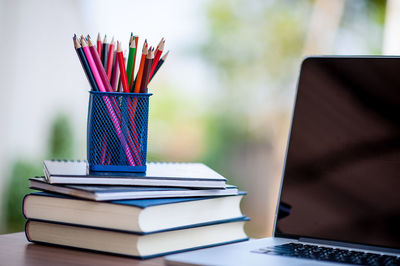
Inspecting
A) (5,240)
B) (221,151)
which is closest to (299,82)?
(5,240)

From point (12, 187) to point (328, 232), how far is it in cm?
465

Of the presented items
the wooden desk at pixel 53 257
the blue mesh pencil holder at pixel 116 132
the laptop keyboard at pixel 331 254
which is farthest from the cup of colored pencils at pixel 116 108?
the laptop keyboard at pixel 331 254

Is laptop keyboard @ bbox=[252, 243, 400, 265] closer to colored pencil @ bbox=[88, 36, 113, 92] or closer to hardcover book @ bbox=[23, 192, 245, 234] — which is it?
hardcover book @ bbox=[23, 192, 245, 234]

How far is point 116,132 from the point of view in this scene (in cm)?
91

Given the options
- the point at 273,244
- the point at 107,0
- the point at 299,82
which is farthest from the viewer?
the point at 107,0

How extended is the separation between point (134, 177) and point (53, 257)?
0.16 metres

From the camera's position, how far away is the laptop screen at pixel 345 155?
2.75 feet

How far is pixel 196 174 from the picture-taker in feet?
3.10

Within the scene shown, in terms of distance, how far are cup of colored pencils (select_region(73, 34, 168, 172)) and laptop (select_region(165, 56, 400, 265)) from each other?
0.76 feet

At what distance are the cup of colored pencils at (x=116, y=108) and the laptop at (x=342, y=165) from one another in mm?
233

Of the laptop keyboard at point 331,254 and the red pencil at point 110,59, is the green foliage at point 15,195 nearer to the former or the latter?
the red pencil at point 110,59

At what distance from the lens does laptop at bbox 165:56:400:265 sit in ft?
2.71

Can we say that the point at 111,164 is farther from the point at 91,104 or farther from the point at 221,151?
the point at 221,151

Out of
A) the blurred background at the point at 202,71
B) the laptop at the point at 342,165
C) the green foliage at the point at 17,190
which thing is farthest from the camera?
the blurred background at the point at 202,71
